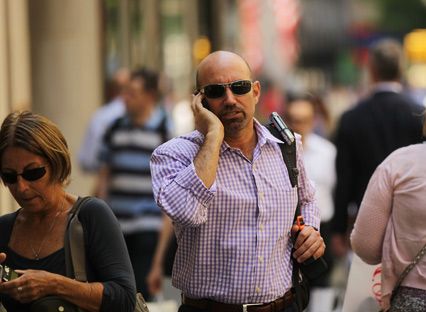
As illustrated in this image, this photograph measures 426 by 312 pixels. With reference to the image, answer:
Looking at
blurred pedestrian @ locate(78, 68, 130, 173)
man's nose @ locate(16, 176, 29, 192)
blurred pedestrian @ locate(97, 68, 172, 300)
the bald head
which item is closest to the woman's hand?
man's nose @ locate(16, 176, 29, 192)

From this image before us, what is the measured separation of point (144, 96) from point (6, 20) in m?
2.21

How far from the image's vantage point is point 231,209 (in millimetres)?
5289

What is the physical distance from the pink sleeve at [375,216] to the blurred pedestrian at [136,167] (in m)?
3.96

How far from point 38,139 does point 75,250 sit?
468 mm

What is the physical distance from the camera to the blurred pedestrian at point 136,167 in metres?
9.72

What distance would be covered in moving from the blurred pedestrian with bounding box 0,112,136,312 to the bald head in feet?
2.37

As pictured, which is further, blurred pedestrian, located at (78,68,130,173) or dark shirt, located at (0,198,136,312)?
blurred pedestrian, located at (78,68,130,173)

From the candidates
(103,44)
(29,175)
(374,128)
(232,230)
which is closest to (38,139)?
(29,175)

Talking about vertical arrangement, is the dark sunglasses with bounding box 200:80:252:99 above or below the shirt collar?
above

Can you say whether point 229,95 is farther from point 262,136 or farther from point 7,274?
point 7,274

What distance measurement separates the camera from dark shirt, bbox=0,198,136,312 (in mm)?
4957

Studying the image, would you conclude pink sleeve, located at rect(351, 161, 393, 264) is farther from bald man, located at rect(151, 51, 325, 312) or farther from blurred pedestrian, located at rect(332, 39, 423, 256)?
blurred pedestrian, located at rect(332, 39, 423, 256)

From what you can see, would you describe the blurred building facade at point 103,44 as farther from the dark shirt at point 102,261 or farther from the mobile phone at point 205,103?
the dark shirt at point 102,261

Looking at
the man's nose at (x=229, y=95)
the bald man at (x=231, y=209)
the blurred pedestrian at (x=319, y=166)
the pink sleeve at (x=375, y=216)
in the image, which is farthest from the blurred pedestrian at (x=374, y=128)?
the man's nose at (x=229, y=95)
